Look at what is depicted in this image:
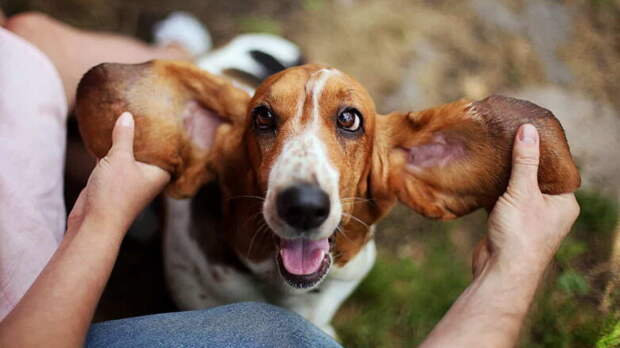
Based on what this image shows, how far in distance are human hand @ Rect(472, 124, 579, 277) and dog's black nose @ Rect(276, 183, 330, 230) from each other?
63 centimetres

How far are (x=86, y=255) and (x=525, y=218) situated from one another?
4.64 feet

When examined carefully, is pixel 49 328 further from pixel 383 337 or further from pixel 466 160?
pixel 383 337

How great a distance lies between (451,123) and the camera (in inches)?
Result: 79.4

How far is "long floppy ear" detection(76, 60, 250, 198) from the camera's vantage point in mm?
2010

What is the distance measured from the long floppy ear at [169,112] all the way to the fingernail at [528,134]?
1.02m

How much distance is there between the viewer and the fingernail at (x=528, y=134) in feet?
6.15

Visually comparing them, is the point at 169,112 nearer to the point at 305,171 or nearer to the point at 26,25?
the point at 305,171

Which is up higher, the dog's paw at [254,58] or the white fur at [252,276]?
the dog's paw at [254,58]

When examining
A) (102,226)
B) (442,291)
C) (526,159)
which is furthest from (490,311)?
(442,291)

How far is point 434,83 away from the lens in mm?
3883

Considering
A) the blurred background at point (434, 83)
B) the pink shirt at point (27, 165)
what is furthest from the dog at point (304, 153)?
the blurred background at point (434, 83)

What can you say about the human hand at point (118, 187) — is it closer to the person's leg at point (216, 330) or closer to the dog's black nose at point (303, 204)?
the person's leg at point (216, 330)

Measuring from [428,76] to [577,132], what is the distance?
1.03 m

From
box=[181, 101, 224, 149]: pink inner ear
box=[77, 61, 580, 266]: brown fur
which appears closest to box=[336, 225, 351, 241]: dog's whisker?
box=[77, 61, 580, 266]: brown fur
